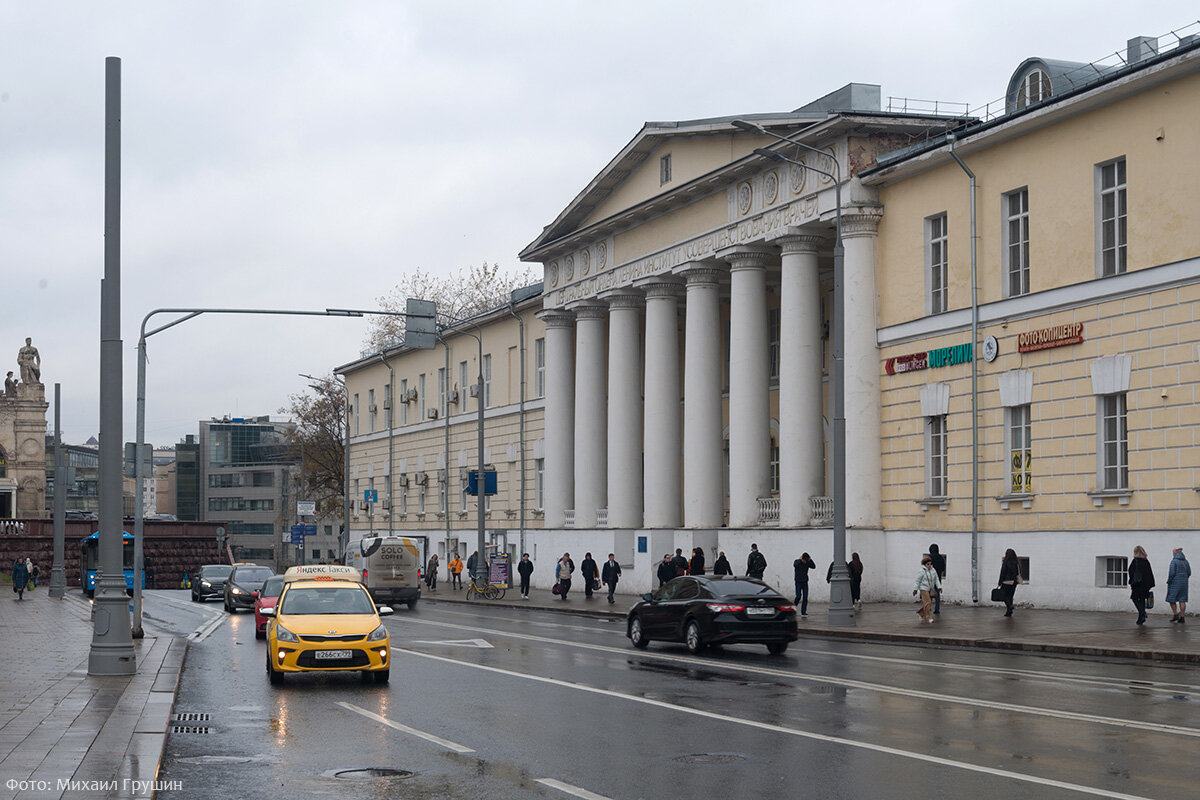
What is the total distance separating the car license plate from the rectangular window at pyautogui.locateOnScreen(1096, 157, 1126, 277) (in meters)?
19.3

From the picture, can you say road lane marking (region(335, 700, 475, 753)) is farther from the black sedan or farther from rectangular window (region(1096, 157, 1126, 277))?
rectangular window (region(1096, 157, 1126, 277))

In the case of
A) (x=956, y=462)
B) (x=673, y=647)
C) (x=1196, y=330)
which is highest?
(x=1196, y=330)

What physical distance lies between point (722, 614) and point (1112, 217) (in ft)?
45.7

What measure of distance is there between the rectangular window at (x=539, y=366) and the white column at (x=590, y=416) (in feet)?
23.5

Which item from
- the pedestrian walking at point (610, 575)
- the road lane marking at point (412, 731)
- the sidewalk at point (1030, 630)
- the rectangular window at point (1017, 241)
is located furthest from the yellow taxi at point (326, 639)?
the pedestrian walking at point (610, 575)

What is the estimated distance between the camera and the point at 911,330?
36875mm

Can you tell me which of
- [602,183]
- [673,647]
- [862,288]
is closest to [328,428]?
[602,183]

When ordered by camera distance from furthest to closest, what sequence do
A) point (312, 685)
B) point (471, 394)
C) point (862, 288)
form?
point (471, 394), point (862, 288), point (312, 685)

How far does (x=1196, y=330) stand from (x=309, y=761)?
21899mm

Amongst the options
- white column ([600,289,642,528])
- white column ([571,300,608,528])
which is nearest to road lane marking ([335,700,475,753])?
white column ([600,289,642,528])

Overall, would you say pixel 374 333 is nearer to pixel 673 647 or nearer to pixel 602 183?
pixel 602 183

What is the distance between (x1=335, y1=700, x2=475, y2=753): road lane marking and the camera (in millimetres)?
12562

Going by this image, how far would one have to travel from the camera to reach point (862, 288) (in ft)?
125

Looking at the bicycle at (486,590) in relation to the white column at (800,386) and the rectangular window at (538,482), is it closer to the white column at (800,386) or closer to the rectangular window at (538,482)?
the rectangular window at (538,482)
